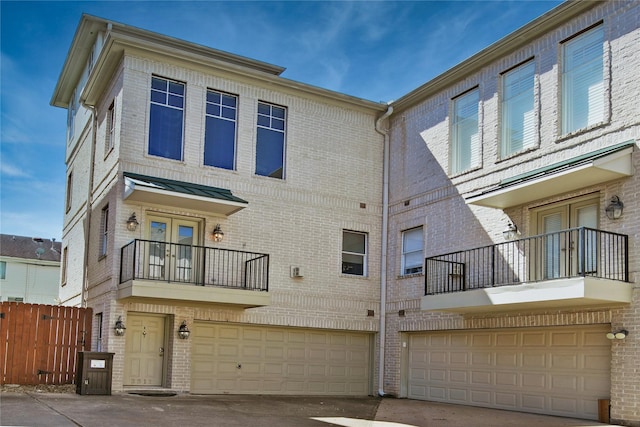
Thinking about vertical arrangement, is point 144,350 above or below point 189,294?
below

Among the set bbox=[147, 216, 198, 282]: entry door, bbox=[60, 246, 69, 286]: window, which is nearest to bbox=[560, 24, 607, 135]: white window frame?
bbox=[147, 216, 198, 282]: entry door

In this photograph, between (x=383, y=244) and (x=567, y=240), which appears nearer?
(x=567, y=240)

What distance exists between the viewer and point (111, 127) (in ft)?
60.6

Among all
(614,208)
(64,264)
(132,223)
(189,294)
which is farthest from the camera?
(64,264)

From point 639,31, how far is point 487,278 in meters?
6.02

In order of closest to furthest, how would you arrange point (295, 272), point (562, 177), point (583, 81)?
point (562, 177)
point (583, 81)
point (295, 272)

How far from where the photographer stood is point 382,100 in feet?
67.3

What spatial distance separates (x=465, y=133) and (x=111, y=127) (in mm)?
9123

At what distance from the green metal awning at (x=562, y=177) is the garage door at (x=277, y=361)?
6.12m

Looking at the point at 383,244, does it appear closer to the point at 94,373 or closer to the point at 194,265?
the point at 194,265

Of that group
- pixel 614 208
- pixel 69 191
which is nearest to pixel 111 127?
pixel 69 191

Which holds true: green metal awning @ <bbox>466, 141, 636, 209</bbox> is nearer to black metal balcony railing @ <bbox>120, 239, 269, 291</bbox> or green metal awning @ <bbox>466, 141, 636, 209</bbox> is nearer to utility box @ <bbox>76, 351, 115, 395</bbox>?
black metal balcony railing @ <bbox>120, 239, 269, 291</bbox>

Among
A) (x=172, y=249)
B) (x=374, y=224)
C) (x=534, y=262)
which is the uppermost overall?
(x=374, y=224)

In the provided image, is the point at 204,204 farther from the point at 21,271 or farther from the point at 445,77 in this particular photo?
the point at 21,271
